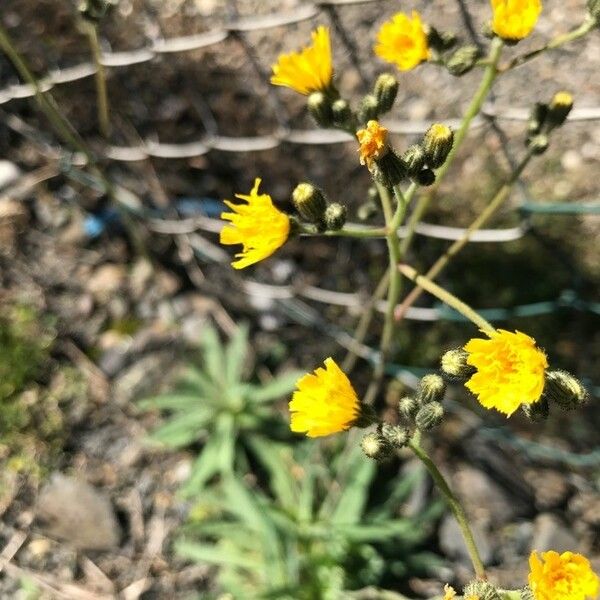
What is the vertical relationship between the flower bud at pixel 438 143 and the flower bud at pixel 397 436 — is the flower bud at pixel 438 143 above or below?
above

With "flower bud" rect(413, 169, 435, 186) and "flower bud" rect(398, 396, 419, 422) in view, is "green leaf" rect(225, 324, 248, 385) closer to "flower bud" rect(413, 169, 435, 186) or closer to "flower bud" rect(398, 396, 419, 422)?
"flower bud" rect(398, 396, 419, 422)

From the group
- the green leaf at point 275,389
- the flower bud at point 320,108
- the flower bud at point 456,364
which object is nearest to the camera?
the flower bud at point 456,364

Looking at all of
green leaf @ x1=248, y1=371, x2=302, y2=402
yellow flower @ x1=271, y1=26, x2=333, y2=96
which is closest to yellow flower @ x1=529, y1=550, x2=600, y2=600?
yellow flower @ x1=271, y1=26, x2=333, y2=96

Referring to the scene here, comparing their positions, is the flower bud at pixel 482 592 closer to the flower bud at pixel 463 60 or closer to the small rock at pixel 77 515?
the flower bud at pixel 463 60

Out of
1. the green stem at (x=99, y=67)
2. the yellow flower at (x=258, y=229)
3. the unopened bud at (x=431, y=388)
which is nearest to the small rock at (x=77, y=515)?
the green stem at (x=99, y=67)

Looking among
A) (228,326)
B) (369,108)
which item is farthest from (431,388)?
(228,326)

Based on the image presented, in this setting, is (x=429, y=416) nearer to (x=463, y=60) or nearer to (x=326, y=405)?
(x=326, y=405)
